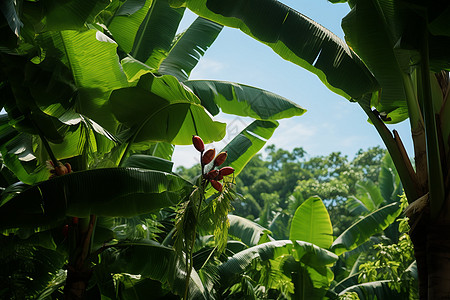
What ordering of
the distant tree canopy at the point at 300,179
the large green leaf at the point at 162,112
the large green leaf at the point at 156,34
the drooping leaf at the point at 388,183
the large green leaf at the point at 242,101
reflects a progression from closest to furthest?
the large green leaf at the point at 162,112 < the large green leaf at the point at 242,101 < the large green leaf at the point at 156,34 < the drooping leaf at the point at 388,183 < the distant tree canopy at the point at 300,179

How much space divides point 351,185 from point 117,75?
20051mm

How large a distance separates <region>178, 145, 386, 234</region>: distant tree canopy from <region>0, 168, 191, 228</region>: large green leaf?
611 inches

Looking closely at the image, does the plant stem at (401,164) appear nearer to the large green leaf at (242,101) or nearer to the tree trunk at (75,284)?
the large green leaf at (242,101)

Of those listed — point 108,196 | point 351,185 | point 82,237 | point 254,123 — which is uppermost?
point 254,123

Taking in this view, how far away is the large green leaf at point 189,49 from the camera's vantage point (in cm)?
631

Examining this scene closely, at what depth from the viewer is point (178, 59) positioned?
6430 millimetres

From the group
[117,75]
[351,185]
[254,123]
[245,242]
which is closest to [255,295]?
[245,242]

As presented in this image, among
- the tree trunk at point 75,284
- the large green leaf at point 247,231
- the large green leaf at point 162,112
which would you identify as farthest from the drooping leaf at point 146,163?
the large green leaf at point 247,231

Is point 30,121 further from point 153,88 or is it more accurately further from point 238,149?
point 238,149

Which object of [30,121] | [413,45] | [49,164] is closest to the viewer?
[413,45]

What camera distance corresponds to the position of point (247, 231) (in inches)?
310

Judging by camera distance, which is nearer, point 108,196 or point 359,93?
point 108,196

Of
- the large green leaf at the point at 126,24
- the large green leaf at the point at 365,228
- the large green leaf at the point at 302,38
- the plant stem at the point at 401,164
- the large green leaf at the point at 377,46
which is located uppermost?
the large green leaf at the point at 377,46

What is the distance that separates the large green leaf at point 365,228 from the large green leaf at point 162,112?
3.75 metres
